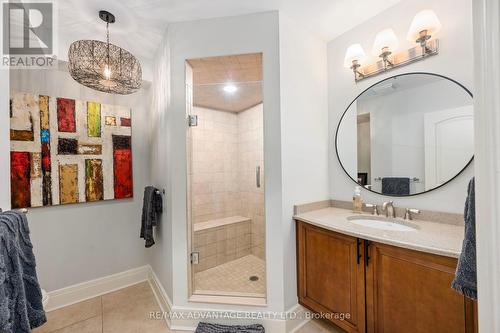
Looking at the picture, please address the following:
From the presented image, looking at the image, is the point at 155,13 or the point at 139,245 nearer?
the point at 155,13

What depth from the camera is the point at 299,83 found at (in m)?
1.83

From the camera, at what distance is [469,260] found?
2.48 feet

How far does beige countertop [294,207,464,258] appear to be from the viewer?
1062 millimetres

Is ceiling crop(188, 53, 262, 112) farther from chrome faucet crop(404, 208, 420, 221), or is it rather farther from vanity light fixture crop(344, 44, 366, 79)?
chrome faucet crop(404, 208, 420, 221)

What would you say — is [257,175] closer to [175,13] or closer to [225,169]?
[225,169]

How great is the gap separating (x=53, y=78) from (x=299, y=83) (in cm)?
227

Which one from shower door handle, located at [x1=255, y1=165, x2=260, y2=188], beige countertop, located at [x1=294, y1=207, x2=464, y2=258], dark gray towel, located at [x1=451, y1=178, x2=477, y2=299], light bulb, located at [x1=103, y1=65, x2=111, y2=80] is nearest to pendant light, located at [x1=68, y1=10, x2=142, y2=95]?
light bulb, located at [x1=103, y1=65, x2=111, y2=80]

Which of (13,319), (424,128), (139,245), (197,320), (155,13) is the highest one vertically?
(155,13)

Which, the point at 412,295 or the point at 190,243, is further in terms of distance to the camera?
the point at 190,243

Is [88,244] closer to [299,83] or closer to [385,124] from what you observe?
[299,83]

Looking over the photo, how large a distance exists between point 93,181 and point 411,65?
298 centimetres

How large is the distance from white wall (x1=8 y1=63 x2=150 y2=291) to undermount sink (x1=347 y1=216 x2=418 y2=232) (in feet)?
7.42

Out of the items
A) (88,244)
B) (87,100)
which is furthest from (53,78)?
(88,244)

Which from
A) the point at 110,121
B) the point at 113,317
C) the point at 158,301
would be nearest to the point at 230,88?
the point at 110,121
